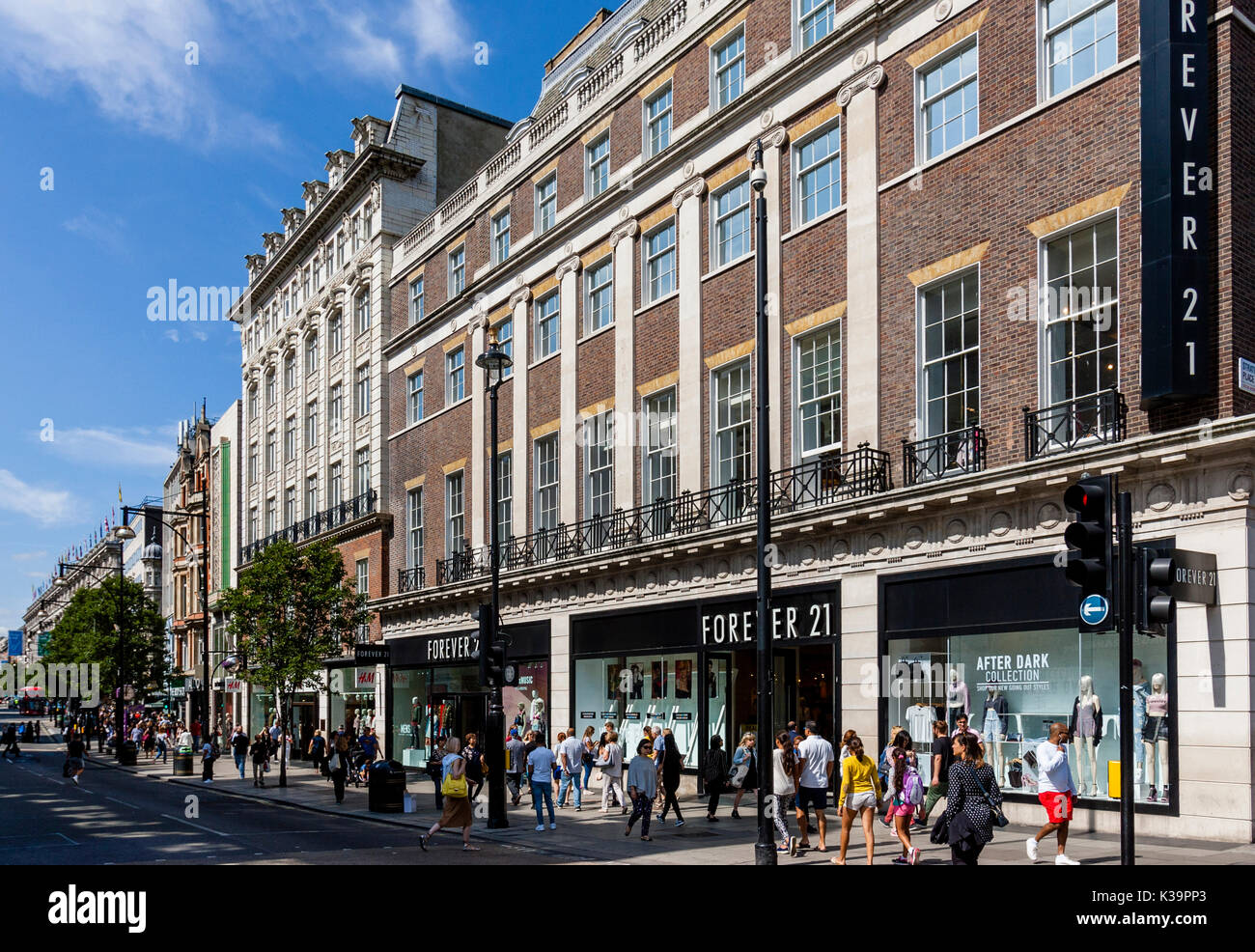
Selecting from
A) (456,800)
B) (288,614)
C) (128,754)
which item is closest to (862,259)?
(456,800)

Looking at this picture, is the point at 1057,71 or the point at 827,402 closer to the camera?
the point at 1057,71

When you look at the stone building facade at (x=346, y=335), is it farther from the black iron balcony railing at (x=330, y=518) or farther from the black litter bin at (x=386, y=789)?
the black litter bin at (x=386, y=789)

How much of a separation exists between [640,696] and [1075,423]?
1361cm

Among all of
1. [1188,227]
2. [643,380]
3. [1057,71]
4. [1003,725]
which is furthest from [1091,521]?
[643,380]

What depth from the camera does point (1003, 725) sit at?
60.3 feet

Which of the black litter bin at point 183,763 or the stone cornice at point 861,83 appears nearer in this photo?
the stone cornice at point 861,83

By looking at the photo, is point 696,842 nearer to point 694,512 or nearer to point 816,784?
point 816,784

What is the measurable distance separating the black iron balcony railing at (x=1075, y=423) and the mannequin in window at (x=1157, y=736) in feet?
11.9

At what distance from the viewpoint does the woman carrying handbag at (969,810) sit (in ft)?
38.7

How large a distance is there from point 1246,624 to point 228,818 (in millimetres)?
20218

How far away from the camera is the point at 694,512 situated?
26047mm

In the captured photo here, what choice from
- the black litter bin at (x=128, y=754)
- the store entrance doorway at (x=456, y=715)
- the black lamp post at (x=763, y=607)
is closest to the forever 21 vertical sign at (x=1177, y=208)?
the black lamp post at (x=763, y=607)

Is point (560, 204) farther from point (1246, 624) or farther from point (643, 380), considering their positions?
point (1246, 624)

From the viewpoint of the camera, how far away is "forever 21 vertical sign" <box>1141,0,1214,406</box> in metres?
15.9
